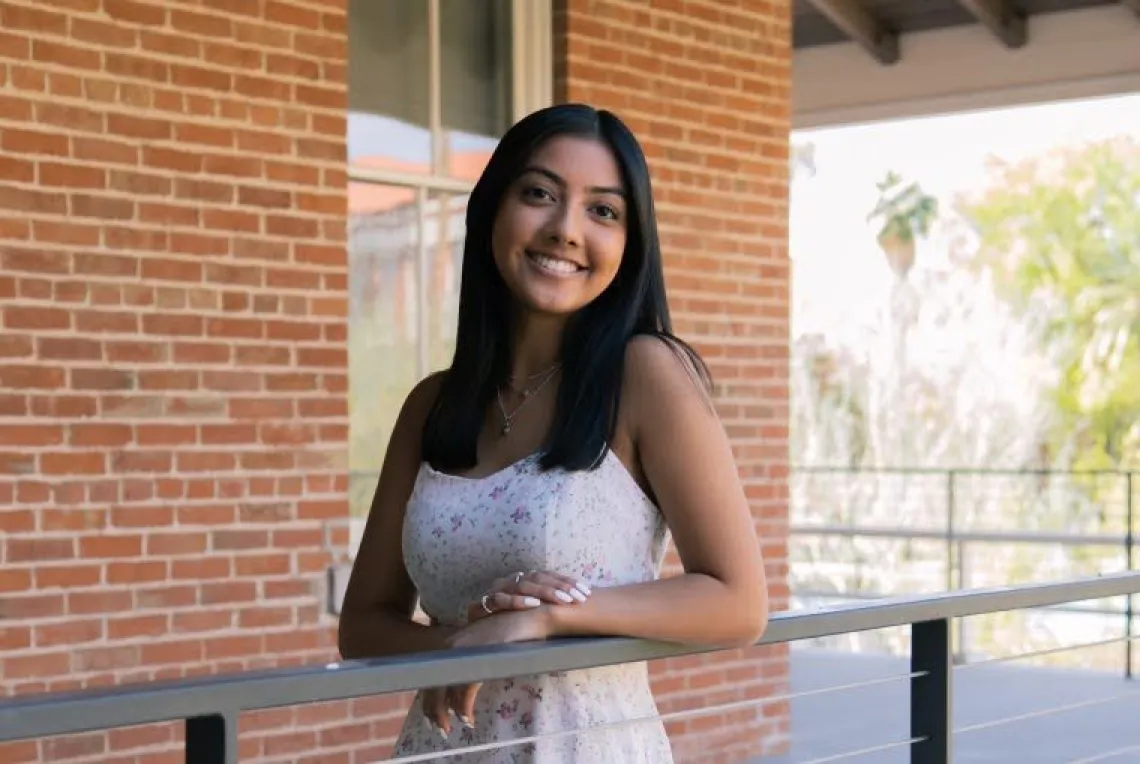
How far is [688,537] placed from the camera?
87.0 inches

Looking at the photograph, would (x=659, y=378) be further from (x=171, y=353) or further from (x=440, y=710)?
(x=171, y=353)

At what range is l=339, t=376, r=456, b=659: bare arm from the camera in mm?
2467

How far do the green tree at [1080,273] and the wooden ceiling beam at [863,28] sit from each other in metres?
25.1

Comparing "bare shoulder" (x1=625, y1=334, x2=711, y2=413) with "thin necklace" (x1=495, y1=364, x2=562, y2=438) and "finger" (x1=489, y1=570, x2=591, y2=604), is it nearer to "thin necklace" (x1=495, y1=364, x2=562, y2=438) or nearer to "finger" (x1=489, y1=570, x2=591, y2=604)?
"thin necklace" (x1=495, y1=364, x2=562, y2=438)

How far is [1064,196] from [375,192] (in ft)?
108

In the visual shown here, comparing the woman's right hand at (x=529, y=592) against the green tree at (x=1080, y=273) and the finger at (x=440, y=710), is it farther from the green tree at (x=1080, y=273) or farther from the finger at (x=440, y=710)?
the green tree at (x=1080, y=273)

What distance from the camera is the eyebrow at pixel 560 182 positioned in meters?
2.30

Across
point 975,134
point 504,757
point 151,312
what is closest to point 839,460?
point 975,134

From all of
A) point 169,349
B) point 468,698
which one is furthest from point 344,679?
point 169,349

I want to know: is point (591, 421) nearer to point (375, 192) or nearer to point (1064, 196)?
point (375, 192)

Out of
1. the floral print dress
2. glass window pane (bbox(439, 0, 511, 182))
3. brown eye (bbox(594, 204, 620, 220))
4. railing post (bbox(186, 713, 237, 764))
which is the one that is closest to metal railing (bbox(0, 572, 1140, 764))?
railing post (bbox(186, 713, 237, 764))

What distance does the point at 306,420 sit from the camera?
5.22 m

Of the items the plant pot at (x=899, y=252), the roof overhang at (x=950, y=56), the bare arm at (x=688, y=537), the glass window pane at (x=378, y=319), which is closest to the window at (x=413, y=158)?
the glass window pane at (x=378, y=319)

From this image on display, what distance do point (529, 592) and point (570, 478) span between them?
0.15 metres
